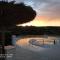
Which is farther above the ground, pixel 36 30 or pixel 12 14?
pixel 12 14

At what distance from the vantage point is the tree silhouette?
1360 mm

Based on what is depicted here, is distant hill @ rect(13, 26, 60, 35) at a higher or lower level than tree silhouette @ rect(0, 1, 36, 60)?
lower

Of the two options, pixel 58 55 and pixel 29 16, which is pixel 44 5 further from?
pixel 58 55

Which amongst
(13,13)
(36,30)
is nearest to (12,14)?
(13,13)

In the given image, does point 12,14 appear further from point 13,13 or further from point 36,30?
point 36,30

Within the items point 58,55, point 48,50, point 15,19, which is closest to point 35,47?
point 48,50

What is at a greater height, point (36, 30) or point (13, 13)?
point (13, 13)

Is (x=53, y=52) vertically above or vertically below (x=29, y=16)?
below

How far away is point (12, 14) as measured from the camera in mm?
1367

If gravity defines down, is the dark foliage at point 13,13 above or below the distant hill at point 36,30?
above

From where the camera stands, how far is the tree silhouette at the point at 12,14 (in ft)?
4.46

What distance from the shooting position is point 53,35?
1.47 m

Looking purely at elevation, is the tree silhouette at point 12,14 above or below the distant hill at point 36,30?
above

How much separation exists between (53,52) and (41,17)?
0.39 metres
